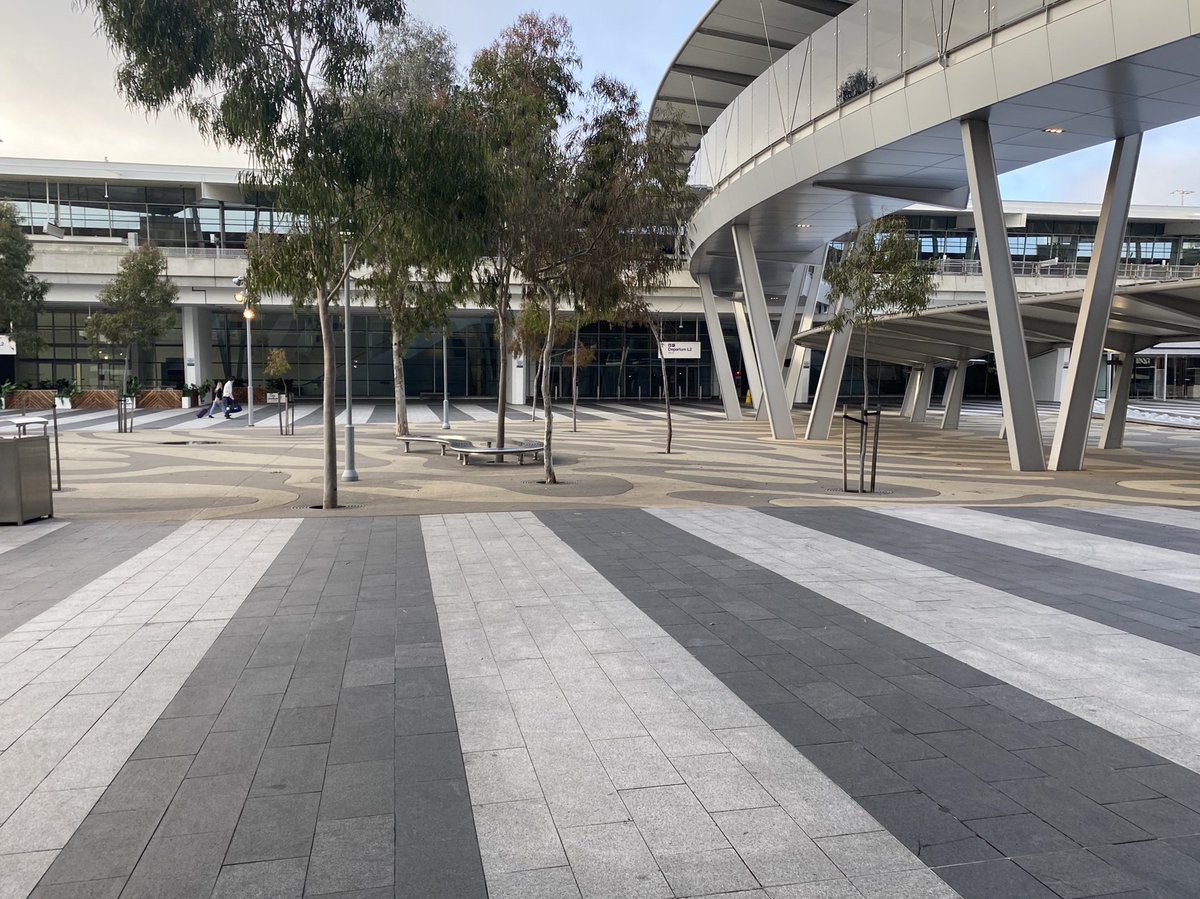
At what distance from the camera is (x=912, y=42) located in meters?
15.5

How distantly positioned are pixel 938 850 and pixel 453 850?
1917 millimetres

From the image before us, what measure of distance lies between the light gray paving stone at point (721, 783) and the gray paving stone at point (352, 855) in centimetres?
136

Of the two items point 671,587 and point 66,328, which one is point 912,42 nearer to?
point 671,587

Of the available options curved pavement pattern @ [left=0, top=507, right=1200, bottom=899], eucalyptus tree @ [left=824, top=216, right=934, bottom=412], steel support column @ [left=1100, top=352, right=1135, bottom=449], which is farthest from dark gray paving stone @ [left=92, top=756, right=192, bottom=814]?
steel support column @ [left=1100, top=352, right=1135, bottom=449]

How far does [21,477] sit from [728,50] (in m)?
22.2

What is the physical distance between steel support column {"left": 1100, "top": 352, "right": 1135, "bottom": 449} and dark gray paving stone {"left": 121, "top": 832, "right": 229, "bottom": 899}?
2616 cm

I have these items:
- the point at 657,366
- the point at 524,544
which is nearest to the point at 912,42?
the point at 524,544

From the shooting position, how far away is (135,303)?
1414 inches

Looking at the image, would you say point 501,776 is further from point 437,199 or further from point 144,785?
point 437,199

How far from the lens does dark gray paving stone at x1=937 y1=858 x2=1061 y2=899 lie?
3.04 meters

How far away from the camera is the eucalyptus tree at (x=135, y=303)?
3547 centimetres

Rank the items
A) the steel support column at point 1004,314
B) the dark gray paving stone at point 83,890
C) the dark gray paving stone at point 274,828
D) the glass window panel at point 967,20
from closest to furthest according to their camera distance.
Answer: the dark gray paving stone at point 83,890, the dark gray paving stone at point 274,828, the glass window panel at point 967,20, the steel support column at point 1004,314

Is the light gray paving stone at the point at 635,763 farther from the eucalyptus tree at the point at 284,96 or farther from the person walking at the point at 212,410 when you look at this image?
the person walking at the point at 212,410

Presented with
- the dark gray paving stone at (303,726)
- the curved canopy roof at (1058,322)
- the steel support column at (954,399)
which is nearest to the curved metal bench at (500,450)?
the curved canopy roof at (1058,322)
